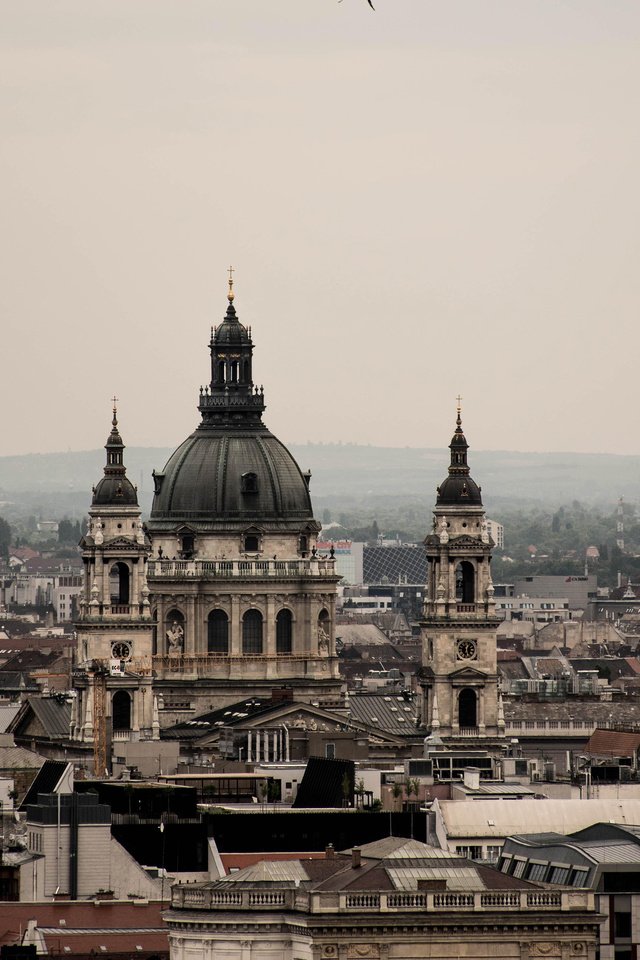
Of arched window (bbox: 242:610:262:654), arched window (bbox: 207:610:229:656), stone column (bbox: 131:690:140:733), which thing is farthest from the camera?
arched window (bbox: 242:610:262:654)

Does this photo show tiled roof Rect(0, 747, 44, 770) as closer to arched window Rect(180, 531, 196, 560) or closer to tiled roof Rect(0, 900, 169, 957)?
arched window Rect(180, 531, 196, 560)

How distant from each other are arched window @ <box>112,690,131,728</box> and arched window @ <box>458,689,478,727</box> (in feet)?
38.5

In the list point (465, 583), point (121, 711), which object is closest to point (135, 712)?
point (121, 711)

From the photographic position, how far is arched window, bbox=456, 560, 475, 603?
6658 inches

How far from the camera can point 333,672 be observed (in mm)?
173875

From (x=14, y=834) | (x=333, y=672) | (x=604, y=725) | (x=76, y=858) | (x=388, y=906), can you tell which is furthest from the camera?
(x=604, y=725)

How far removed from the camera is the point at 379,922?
8462cm

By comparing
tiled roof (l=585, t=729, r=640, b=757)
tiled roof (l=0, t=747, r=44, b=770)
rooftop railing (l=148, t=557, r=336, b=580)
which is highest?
rooftop railing (l=148, t=557, r=336, b=580)

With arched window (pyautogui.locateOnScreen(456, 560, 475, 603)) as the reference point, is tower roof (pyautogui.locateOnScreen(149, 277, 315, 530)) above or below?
above

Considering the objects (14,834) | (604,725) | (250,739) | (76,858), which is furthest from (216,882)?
(604,725)

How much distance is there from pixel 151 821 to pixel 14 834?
4238 millimetres

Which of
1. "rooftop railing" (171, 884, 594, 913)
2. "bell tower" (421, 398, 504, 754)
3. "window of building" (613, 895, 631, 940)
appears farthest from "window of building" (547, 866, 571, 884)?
"bell tower" (421, 398, 504, 754)

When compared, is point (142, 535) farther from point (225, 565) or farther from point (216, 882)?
point (216, 882)

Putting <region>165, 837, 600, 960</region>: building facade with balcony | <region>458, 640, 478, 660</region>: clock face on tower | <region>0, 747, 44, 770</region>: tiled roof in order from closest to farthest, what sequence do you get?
A: 1. <region>165, 837, 600, 960</region>: building facade with balcony
2. <region>0, 747, 44, 770</region>: tiled roof
3. <region>458, 640, 478, 660</region>: clock face on tower
